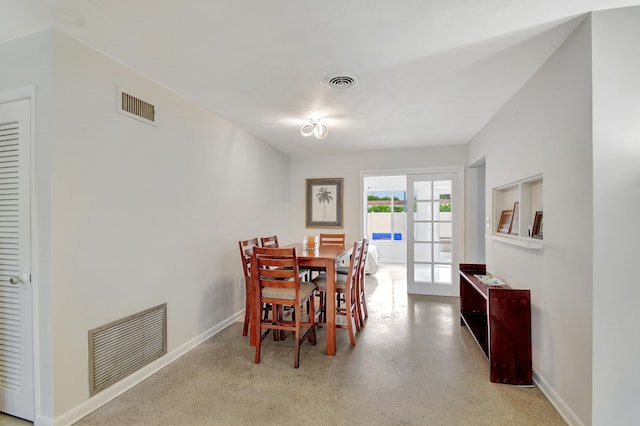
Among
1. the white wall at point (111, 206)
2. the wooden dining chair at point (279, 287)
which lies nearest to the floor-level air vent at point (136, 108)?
the white wall at point (111, 206)

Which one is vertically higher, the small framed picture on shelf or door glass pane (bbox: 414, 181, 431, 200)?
door glass pane (bbox: 414, 181, 431, 200)

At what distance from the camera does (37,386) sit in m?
1.72

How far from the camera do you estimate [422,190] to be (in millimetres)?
4648

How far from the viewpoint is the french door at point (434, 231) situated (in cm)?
451

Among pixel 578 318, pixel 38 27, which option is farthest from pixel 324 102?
pixel 578 318

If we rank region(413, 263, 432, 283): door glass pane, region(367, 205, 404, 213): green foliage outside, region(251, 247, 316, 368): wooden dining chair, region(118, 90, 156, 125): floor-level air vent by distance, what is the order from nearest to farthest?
region(118, 90, 156, 125): floor-level air vent < region(251, 247, 316, 368): wooden dining chair < region(413, 263, 432, 283): door glass pane < region(367, 205, 404, 213): green foliage outside

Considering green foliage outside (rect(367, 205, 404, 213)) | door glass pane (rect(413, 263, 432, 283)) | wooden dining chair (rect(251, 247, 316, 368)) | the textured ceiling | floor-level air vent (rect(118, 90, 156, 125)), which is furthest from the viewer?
green foliage outside (rect(367, 205, 404, 213))

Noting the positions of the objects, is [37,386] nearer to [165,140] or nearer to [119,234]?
[119,234]

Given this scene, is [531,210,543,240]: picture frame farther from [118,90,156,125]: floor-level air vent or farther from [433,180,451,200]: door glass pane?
[118,90,156,125]: floor-level air vent

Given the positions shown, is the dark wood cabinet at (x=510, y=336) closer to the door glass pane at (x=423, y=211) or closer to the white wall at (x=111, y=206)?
the door glass pane at (x=423, y=211)

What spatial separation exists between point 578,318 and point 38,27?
353 cm

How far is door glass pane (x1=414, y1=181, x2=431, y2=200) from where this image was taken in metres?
4.62

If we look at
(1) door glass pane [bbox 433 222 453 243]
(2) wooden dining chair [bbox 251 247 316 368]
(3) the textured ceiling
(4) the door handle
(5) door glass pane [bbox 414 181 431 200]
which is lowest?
(2) wooden dining chair [bbox 251 247 316 368]

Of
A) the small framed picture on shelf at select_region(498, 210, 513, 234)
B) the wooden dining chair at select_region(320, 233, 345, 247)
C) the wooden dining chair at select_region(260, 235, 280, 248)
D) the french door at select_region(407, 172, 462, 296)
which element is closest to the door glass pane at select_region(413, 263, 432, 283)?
the french door at select_region(407, 172, 462, 296)
